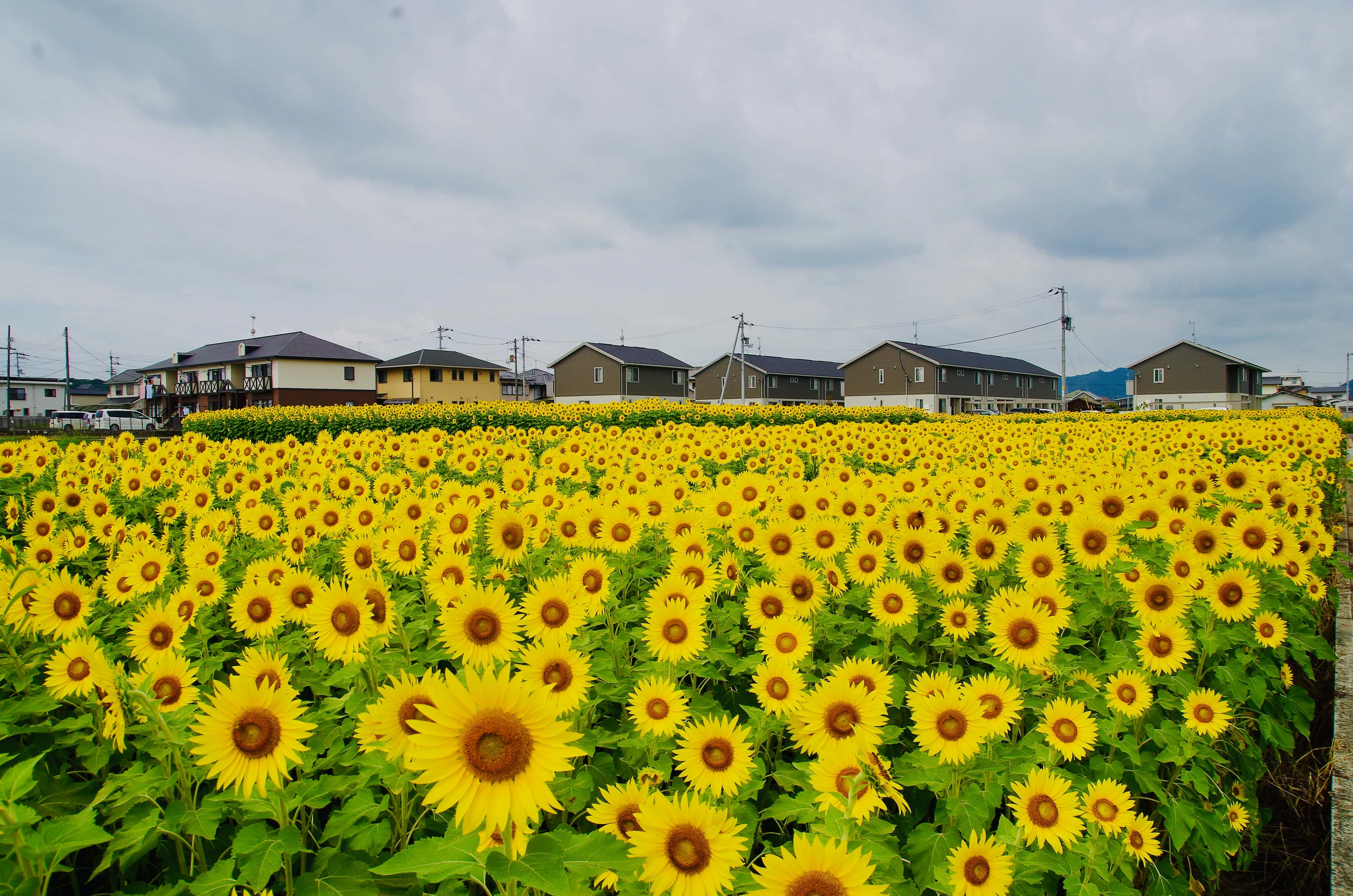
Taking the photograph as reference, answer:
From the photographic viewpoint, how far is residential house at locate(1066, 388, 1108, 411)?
67688 millimetres

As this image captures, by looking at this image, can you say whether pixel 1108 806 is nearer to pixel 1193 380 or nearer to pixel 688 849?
pixel 688 849

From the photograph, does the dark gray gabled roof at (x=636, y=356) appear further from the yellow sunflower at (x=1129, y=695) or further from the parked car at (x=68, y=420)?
the yellow sunflower at (x=1129, y=695)

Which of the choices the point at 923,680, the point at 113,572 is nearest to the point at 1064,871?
the point at 923,680

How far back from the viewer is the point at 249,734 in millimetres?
1476

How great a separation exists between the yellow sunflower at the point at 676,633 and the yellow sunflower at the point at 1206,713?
1.83m

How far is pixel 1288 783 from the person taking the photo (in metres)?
3.53

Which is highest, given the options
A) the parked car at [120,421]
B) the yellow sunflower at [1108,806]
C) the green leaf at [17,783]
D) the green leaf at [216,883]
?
the parked car at [120,421]

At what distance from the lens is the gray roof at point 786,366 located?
6500cm

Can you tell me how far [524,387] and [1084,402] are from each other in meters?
59.5

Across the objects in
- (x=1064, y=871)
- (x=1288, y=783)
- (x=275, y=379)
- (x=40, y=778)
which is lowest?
(x=1288, y=783)

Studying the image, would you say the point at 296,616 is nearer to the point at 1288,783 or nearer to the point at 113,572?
the point at 113,572

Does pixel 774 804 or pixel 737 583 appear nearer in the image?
pixel 774 804

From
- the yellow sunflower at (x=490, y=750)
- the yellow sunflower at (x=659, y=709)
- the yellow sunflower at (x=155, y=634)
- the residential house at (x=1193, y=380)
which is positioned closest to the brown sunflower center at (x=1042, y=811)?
the yellow sunflower at (x=659, y=709)

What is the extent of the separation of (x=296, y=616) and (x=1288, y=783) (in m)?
4.55
